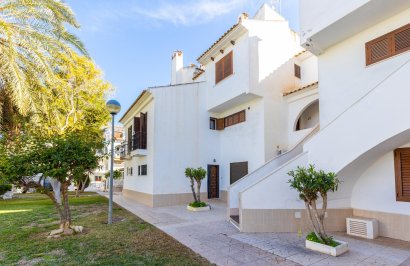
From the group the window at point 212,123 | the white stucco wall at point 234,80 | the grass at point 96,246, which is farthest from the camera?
the window at point 212,123

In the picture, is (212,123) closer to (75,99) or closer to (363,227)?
(75,99)

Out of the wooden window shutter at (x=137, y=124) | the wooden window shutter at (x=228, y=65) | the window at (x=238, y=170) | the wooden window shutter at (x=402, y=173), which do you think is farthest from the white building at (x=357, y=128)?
the wooden window shutter at (x=137, y=124)

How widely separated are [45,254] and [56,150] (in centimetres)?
311

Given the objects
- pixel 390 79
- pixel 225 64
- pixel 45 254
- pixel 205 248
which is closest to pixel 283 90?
pixel 225 64

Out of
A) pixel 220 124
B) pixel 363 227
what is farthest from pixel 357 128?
pixel 220 124

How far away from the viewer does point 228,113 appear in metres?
17.2

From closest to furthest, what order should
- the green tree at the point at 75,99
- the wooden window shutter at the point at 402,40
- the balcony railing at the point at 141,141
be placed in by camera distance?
the wooden window shutter at the point at 402,40 → the green tree at the point at 75,99 → the balcony railing at the point at 141,141

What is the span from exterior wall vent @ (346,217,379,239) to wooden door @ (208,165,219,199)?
965 centimetres

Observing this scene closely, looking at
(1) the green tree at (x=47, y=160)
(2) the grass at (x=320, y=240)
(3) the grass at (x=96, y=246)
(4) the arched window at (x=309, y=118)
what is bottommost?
(3) the grass at (x=96, y=246)

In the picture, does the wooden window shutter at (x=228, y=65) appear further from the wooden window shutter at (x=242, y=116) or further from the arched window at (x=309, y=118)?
the arched window at (x=309, y=118)

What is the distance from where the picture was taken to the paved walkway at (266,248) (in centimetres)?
609

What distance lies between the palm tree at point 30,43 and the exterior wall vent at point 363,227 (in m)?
13.1

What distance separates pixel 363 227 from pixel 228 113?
10639 mm

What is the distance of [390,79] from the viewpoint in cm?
680
